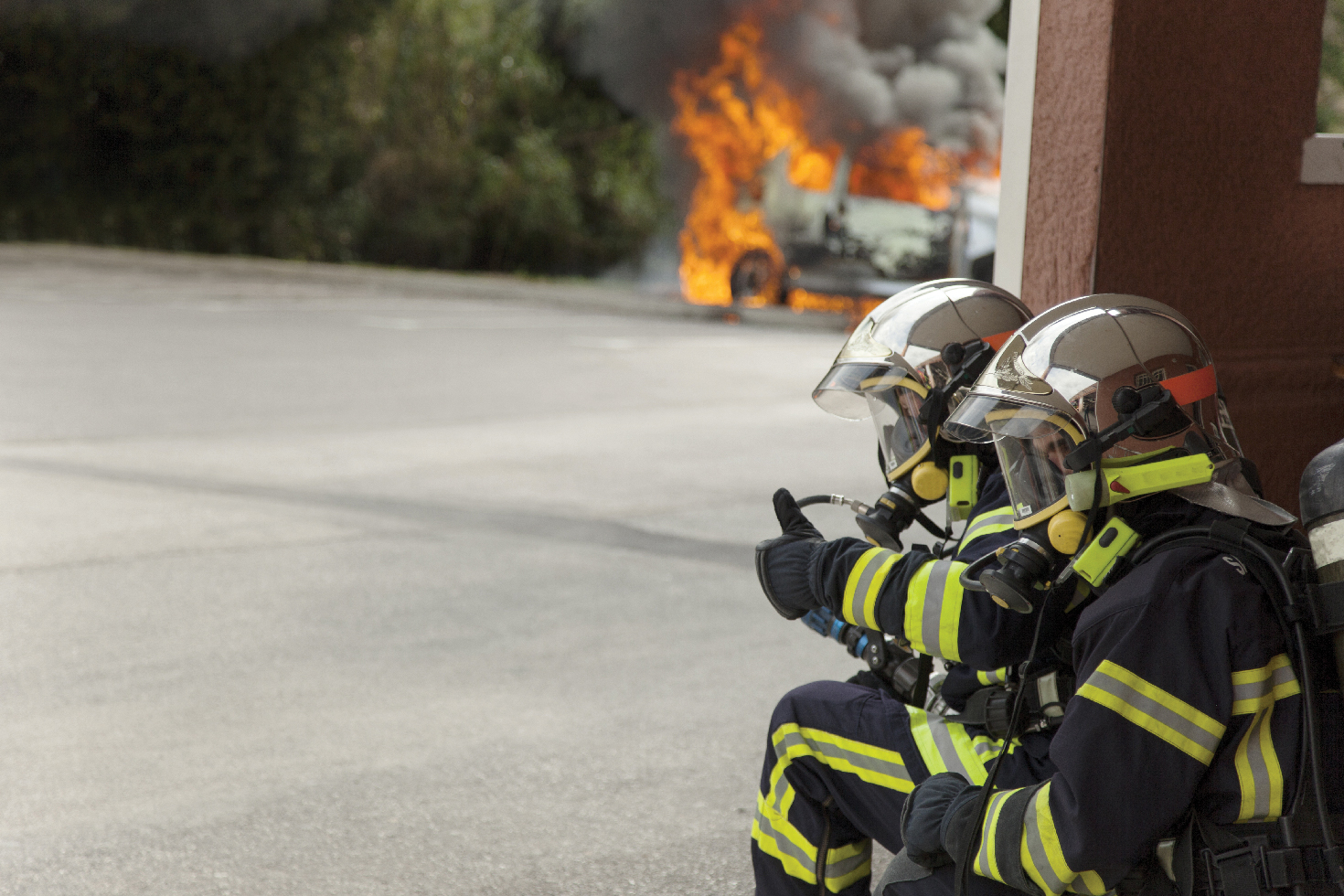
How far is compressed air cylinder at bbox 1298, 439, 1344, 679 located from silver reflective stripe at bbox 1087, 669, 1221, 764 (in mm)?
191

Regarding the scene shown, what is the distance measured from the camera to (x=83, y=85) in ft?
100

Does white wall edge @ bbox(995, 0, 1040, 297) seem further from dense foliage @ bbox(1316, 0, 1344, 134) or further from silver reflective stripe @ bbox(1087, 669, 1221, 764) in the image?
dense foliage @ bbox(1316, 0, 1344, 134)

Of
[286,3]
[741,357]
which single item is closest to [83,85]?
[286,3]

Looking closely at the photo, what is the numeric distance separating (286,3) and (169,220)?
5.13 m

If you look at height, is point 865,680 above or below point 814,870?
above

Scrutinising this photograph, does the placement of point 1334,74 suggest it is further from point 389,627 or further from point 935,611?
point 935,611

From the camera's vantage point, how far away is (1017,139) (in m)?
3.64

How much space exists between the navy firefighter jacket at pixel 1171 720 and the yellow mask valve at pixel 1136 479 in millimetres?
146

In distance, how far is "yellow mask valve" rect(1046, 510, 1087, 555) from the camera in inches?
85.7

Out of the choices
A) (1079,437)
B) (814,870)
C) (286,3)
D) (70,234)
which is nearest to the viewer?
(1079,437)

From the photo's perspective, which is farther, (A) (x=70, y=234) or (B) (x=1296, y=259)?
(A) (x=70, y=234)

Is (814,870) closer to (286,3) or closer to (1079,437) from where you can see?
(1079,437)

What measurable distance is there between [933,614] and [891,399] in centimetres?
64

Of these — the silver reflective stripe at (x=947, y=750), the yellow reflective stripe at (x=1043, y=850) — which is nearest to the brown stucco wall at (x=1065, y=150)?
the silver reflective stripe at (x=947, y=750)
